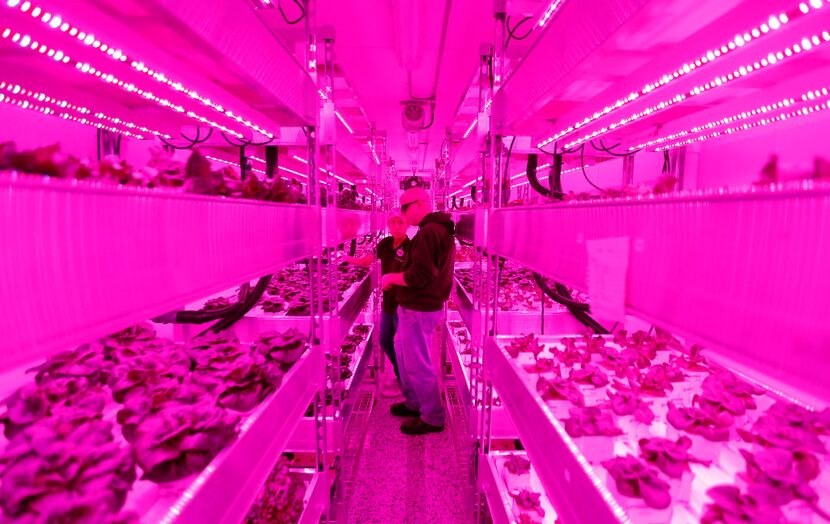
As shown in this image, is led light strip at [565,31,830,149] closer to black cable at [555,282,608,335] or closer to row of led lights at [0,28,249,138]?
black cable at [555,282,608,335]

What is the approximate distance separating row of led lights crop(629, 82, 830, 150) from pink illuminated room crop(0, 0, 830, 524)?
0.02 meters

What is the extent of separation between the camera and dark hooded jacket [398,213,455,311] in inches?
144

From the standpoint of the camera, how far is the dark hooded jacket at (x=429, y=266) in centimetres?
365

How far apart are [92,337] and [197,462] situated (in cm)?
48

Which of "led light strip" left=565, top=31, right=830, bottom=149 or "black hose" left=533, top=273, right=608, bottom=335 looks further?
"black hose" left=533, top=273, right=608, bottom=335

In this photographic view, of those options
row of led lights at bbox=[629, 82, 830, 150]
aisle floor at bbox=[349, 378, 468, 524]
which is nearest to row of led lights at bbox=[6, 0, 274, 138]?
row of led lights at bbox=[629, 82, 830, 150]

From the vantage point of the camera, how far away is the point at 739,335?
2.23 ft

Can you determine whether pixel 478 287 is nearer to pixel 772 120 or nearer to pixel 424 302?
pixel 424 302

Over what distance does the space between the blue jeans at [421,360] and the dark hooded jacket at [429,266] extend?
0.36ft

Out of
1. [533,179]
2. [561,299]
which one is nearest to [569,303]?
[561,299]

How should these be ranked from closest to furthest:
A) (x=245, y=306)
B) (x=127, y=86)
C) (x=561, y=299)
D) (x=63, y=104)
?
(x=127, y=86) < (x=63, y=104) < (x=245, y=306) < (x=561, y=299)

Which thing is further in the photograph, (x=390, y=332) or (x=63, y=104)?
(x=390, y=332)

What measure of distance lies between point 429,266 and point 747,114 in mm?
2300

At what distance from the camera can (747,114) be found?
189 centimetres
